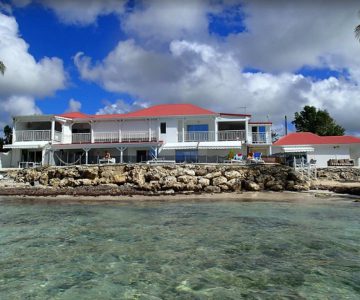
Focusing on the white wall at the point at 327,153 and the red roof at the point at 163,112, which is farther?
the white wall at the point at 327,153

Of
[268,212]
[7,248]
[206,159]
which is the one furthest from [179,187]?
[7,248]

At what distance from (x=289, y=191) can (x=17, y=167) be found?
77.8ft

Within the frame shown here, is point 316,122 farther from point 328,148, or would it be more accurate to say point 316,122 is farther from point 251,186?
point 251,186

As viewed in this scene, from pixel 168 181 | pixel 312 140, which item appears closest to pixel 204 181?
pixel 168 181

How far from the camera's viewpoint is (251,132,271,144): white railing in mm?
30406

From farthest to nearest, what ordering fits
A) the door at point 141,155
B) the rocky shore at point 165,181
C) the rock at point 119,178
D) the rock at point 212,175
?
the door at point 141,155, the rock at point 119,178, the rock at point 212,175, the rocky shore at point 165,181

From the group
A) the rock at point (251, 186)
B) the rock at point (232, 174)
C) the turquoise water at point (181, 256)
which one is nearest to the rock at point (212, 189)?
the rock at point (232, 174)

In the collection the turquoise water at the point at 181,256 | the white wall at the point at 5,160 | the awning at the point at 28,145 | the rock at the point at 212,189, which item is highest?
the awning at the point at 28,145

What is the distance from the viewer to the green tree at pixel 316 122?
49500 mm

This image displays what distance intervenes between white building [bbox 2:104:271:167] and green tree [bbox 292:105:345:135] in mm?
22043

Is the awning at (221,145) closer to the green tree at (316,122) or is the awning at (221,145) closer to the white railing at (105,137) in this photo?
the white railing at (105,137)

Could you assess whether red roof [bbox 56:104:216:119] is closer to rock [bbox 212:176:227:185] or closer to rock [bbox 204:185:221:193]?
rock [bbox 212:176:227:185]

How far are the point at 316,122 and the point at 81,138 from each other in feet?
114

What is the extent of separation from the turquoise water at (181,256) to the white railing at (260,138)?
52.8ft
